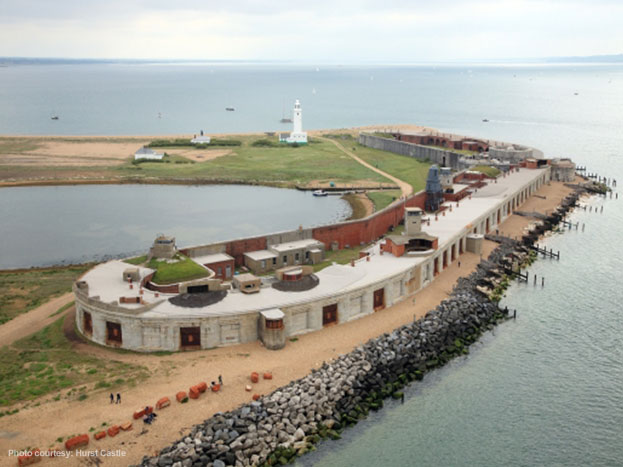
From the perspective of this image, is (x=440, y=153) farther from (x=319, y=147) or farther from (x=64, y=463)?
(x=64, y=463)

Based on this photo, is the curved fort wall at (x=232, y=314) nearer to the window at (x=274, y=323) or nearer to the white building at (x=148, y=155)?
the window at (x=274, y=323)

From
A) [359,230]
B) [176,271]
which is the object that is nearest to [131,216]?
[359,230]

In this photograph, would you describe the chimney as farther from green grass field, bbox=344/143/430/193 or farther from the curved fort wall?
green grass field, bbox=344/143/430/193

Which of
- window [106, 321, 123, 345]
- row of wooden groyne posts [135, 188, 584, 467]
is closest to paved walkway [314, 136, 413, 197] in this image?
row of wooden groyne posts [135, 188, 584, 467]

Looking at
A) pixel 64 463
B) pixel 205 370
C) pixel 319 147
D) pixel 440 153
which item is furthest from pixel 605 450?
pixel 319 147

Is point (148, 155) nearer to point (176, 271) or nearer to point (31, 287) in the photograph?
point (31, 287)

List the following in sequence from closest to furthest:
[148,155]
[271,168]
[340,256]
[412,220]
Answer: [412,220] → [340,256] → [271,168] → [148,155]

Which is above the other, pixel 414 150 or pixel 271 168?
pixel 414 150
